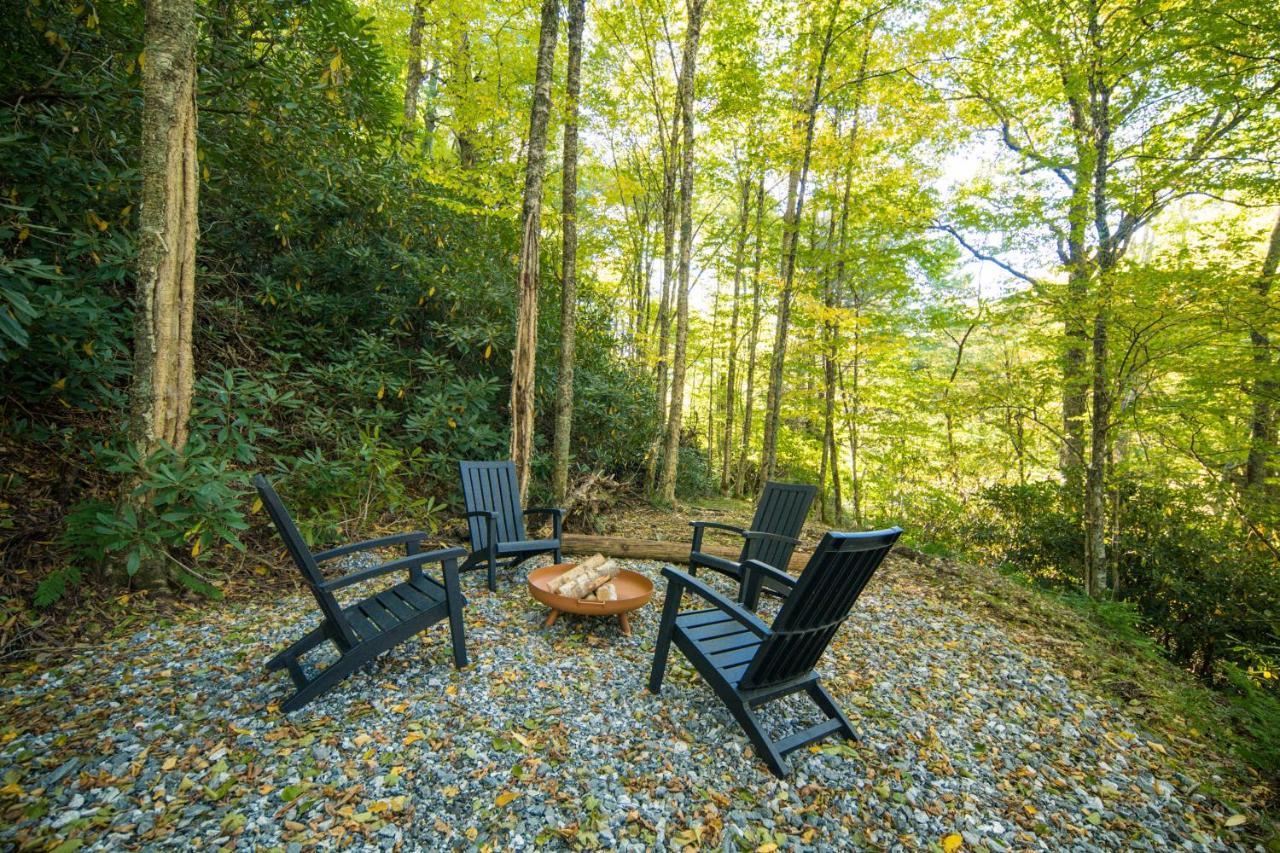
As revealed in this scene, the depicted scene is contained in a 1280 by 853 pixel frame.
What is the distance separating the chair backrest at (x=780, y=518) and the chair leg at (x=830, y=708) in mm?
1416

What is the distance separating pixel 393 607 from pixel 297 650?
447mm

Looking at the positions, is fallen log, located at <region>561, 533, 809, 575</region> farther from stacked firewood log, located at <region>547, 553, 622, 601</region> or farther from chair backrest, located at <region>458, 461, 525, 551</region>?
stacked firewood log, located at <region>547, 553, 622, 601</region>

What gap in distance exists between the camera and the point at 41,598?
2615 mm

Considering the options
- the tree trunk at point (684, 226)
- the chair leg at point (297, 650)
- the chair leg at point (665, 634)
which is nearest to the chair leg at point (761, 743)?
the chair leg at point (665, 634)

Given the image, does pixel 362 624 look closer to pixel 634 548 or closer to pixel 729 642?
pixel 729 642

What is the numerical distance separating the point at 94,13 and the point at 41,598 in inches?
149

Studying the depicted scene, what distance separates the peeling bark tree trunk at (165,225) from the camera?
8.86 feet

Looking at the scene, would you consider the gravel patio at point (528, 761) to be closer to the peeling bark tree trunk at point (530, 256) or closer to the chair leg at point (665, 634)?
the chair leg at point (665, 634)

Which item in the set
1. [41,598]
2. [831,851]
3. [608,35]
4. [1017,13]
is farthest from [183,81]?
[1017,13]

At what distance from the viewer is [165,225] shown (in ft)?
9.03

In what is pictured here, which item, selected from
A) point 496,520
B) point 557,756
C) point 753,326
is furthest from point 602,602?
point 753,326

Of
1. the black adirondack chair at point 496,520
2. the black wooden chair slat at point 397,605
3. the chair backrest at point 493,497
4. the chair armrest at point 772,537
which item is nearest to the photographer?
the black wooden chair slat at point 397,605

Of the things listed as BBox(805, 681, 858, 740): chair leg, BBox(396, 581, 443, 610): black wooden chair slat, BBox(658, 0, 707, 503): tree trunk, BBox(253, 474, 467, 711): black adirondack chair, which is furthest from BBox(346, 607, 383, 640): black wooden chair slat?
BBox(658, 0, 707, 503): tree trunk

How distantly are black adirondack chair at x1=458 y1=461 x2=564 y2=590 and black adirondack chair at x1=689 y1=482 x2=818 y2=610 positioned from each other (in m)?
1.28
